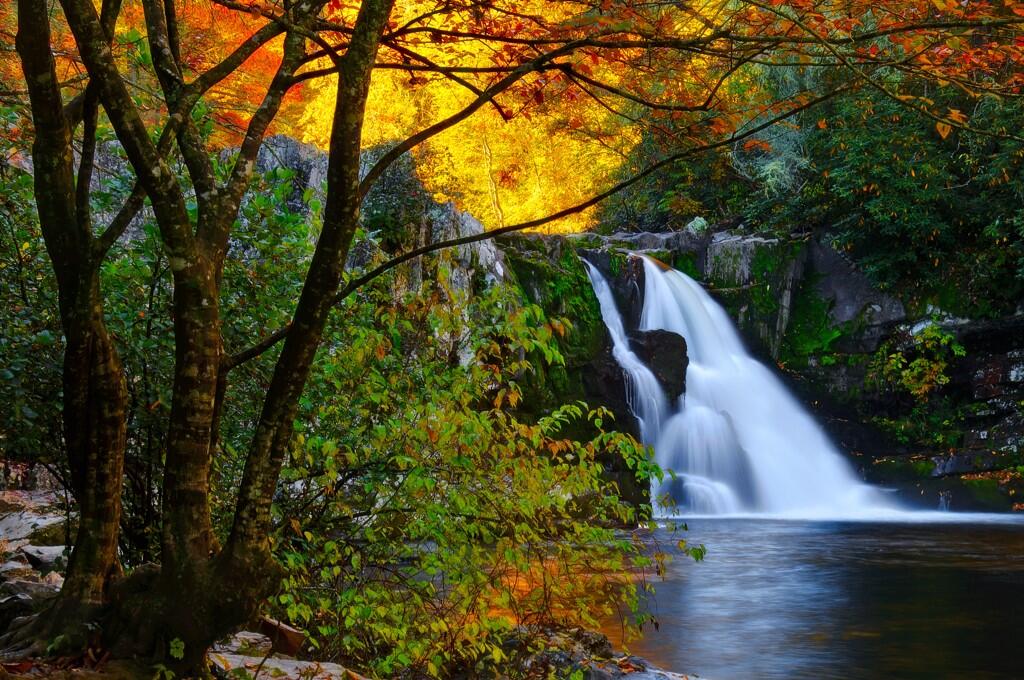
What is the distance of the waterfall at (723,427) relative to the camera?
15.5 metres

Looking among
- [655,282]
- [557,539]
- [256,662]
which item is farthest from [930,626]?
[655,282]

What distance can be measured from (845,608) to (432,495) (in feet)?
19.1

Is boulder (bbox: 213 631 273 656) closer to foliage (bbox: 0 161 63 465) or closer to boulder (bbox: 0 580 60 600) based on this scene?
boulder (bbox: 0 580 60 600)

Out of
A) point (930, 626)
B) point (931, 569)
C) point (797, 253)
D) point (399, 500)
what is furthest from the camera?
point (797, 253)

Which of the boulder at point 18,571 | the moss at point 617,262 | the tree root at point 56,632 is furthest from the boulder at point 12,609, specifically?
the moss at point 617,262

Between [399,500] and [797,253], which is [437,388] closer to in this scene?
[399,500]

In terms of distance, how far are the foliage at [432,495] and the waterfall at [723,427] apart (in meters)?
10.7

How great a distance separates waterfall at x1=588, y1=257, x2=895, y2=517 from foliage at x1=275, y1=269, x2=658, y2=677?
35.3ft

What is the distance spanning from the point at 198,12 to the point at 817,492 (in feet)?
45.1

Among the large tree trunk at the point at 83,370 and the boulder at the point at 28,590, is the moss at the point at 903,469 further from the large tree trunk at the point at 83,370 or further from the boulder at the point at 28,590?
the large tree trunk at the point at 83,370

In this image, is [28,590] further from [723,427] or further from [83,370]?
[723,427]

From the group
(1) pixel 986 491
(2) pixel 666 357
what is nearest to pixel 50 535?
(2) pixel 666 357

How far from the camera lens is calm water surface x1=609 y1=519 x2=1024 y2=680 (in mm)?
6625

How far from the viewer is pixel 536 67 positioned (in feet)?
9.98
